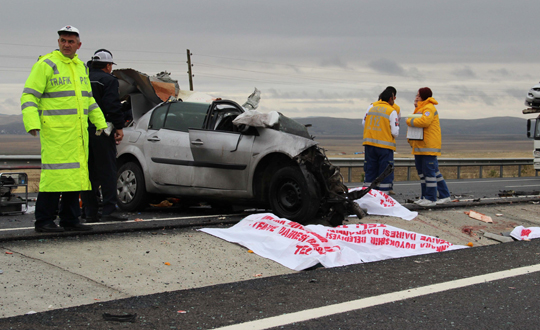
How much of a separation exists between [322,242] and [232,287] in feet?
5.31

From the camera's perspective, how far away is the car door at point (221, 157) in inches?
321

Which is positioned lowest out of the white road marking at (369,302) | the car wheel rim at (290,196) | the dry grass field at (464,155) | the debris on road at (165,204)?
the dry grass field at (464,155)

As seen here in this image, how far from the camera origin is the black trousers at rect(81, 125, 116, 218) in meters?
7.60

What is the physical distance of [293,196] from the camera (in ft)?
25.4

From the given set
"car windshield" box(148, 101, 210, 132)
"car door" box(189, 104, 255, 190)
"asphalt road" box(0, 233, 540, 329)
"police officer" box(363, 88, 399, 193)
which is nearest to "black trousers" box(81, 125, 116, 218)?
"car door" box(189, 104, 255, 190)

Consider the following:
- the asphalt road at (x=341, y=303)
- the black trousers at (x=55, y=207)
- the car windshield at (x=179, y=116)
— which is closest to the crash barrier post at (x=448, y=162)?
the car windshield at (x=179, y=116)

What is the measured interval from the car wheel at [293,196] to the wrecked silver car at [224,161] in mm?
12

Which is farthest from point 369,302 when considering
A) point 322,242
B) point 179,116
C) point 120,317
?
point 179,116

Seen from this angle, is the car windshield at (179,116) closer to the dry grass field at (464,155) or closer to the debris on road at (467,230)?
the dry grass field at (464,155)

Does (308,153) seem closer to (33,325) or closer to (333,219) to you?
(333,219)

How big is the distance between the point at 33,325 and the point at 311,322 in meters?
1.69

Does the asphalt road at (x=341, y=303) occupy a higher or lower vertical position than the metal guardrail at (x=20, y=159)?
lower

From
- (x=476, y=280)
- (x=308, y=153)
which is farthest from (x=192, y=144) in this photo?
(x=476, y=280)

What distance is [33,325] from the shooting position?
3.82 metres
